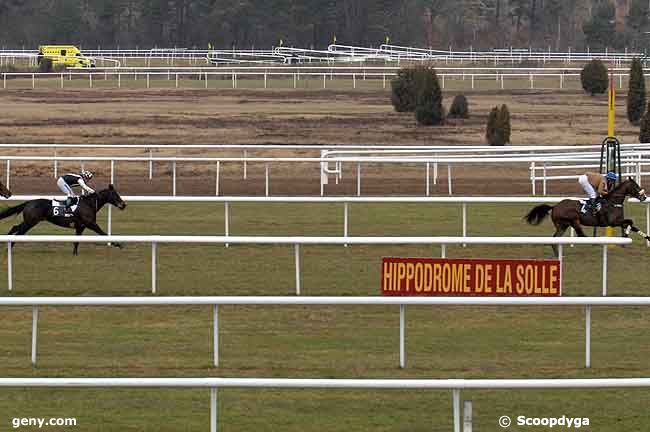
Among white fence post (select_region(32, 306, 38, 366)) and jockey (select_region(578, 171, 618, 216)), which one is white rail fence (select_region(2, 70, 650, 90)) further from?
white fence post (select_region(32, 306, 38, 366))

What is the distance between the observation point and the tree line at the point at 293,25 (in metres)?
67.2

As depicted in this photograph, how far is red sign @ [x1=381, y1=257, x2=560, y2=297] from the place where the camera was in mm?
9930

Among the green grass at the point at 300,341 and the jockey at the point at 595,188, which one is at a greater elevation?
the jockey at the point at 595,188

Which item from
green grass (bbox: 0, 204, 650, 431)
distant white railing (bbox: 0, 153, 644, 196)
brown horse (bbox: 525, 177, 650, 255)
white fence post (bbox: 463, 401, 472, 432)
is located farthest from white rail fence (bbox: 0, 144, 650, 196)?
white fence post (bbox: 463, 401, 472, 432)

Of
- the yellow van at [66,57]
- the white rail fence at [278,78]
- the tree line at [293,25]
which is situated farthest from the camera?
the tree line at [293,25]

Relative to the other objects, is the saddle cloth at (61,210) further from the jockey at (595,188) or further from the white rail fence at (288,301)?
the white rail fence at (288,301)

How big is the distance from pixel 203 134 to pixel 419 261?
19314 millimetres

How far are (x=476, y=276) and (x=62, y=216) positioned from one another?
5206mm

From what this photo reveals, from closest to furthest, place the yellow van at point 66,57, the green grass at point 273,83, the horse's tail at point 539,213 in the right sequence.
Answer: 1. the horse's tail at point 539,213
2. the green grass at point 273,83
3. the yellow van at point 66,57

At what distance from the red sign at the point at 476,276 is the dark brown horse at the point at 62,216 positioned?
434 cm

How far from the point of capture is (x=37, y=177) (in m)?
21.6

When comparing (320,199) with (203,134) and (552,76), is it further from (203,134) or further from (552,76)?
(552,76)

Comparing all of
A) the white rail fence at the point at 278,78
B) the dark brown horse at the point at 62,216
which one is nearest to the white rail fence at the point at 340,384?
the dark brown horse at the point at 62,216

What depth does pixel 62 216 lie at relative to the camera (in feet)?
44.9
